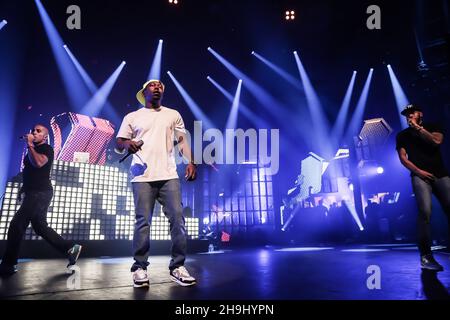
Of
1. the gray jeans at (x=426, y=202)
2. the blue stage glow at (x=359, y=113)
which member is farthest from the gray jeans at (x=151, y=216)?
the blue stage glow at (x=359, y=113)

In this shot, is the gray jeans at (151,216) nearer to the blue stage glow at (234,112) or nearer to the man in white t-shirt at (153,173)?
the man in white t-shirt at (153,173)

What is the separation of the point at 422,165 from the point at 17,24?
952 cm

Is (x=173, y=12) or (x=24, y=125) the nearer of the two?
(x=24, y=125)

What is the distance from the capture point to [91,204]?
7.14 metres

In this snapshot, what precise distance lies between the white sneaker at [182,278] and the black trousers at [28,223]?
201cm

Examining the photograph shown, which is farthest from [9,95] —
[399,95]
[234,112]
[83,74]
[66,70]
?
[399,95]

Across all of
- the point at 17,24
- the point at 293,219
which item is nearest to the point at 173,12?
the point at 17,24

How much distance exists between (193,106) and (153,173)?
11474mm

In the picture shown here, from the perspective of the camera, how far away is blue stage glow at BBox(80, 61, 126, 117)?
10.7 m

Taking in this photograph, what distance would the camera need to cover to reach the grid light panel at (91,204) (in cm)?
670

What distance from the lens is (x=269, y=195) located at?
17547mm

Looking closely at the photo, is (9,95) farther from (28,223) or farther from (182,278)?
(182,278)

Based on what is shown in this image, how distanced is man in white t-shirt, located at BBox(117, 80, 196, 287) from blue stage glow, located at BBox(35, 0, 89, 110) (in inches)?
327
